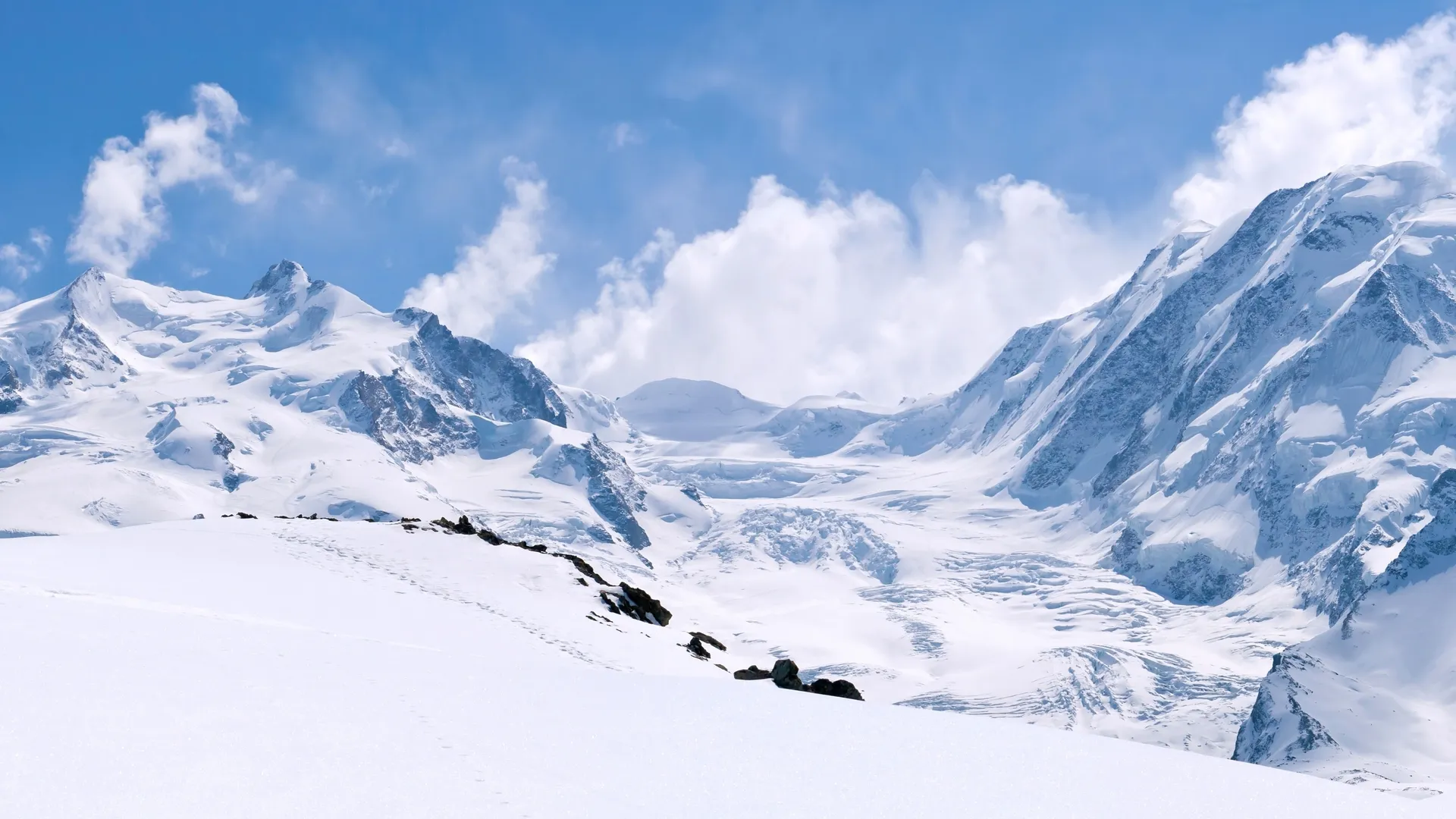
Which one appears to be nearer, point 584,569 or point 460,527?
point 584,569

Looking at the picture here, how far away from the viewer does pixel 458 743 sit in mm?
16094

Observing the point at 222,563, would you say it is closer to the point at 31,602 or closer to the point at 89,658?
the point at 31,602

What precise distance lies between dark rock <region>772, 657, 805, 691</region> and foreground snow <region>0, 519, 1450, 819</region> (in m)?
10.9

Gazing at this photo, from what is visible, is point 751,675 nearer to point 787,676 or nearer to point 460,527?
point 787,676

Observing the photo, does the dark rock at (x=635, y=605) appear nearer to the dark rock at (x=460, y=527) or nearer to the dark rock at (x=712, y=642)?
the dark rock at (x=712, y=642)

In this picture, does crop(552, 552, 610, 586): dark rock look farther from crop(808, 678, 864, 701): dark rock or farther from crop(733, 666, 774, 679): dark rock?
crop(808, 678, 864, 701): dark rock

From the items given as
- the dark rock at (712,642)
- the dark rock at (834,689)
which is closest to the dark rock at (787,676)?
the dark rock at (834,689)

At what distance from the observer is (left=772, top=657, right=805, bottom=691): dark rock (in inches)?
1417

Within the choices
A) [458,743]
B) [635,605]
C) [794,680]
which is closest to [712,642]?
[635,605]

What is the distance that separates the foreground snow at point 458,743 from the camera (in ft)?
44.1

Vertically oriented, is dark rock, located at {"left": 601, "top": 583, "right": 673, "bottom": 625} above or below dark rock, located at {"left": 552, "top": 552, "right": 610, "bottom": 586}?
below

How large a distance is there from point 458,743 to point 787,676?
22.2 meters

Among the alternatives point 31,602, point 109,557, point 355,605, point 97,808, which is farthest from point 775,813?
point 109,557

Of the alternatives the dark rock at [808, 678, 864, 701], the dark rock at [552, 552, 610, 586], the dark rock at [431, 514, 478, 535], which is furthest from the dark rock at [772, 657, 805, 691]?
the dark rock at [431, 514, 478, 535]
